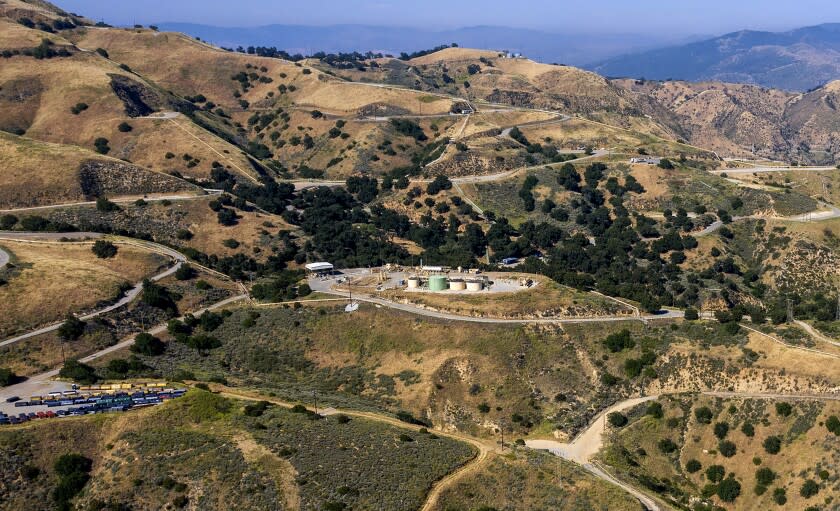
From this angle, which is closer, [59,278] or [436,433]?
[436,433]

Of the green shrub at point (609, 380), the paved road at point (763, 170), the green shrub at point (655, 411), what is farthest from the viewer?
the paved road at point (763, 170)

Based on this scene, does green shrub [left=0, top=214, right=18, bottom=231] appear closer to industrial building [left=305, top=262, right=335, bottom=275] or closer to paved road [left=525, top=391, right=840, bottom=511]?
industrial building [left=305, top=262, right=335, bottom=275]

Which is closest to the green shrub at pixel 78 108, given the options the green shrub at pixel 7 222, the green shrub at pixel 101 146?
the green shrub at pixel 101 146

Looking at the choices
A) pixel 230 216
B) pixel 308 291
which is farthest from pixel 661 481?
pixel 230 216

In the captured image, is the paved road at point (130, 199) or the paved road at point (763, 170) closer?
the paved road at point (130, 199)

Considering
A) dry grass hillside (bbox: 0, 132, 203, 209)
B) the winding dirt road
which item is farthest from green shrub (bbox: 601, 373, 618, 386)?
dry grass hillside (bbox: 0, 132, 203, 209)

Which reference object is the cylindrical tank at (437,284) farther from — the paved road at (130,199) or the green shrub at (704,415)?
the paved road at (130,199)

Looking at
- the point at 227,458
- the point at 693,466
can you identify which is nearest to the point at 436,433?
the point at 227,458

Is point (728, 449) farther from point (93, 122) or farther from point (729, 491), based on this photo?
point (93, 122)
